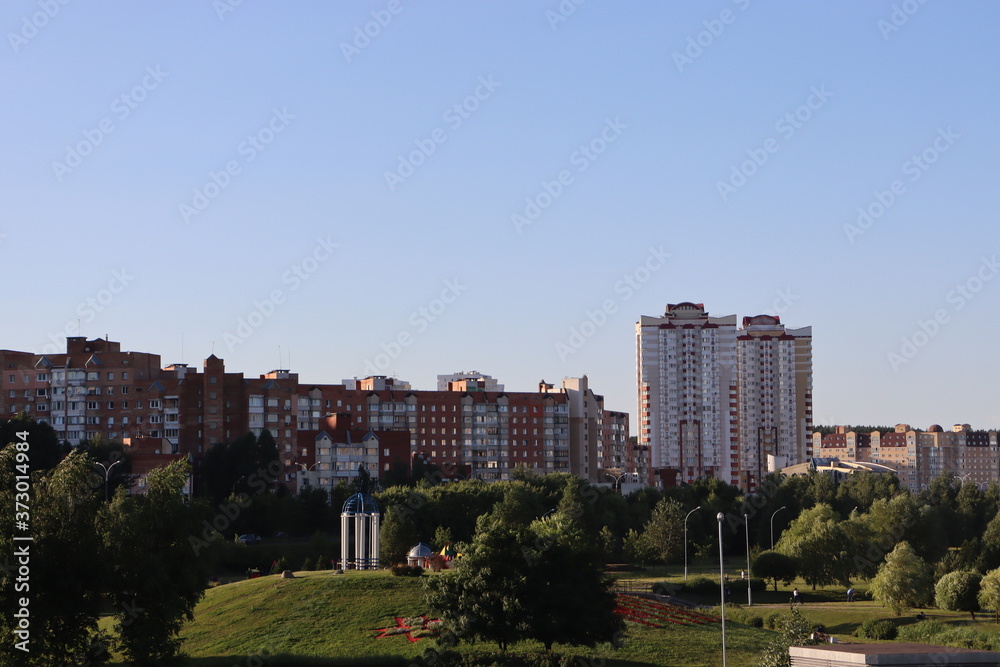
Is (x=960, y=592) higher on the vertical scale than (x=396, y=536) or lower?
lower

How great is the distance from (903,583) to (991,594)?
5669 mm

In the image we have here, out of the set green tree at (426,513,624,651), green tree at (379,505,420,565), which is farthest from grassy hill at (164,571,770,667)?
green tree at (379,505,420,565)

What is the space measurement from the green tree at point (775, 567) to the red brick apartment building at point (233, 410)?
62.9 m

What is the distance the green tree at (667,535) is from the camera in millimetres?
105438

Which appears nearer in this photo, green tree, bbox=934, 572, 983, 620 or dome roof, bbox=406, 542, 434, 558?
dome roof, bbox=406, 542, 434, 558

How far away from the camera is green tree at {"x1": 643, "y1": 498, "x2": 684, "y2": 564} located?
105 metres

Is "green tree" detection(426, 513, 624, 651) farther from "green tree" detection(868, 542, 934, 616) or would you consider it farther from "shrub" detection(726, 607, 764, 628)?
"green tree" detection(868, 542, 934, 616)

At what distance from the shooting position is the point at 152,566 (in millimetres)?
43656

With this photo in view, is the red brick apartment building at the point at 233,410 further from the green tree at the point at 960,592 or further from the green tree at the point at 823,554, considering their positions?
the green tree at the point at 960,592

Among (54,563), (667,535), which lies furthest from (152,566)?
(667,535)

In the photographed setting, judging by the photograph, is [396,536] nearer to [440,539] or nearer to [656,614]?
[440,539]

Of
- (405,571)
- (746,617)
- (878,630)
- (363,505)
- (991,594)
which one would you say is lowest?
(878,630)

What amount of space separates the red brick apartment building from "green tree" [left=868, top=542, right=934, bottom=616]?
74.1m

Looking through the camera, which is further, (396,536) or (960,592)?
(396,536)
